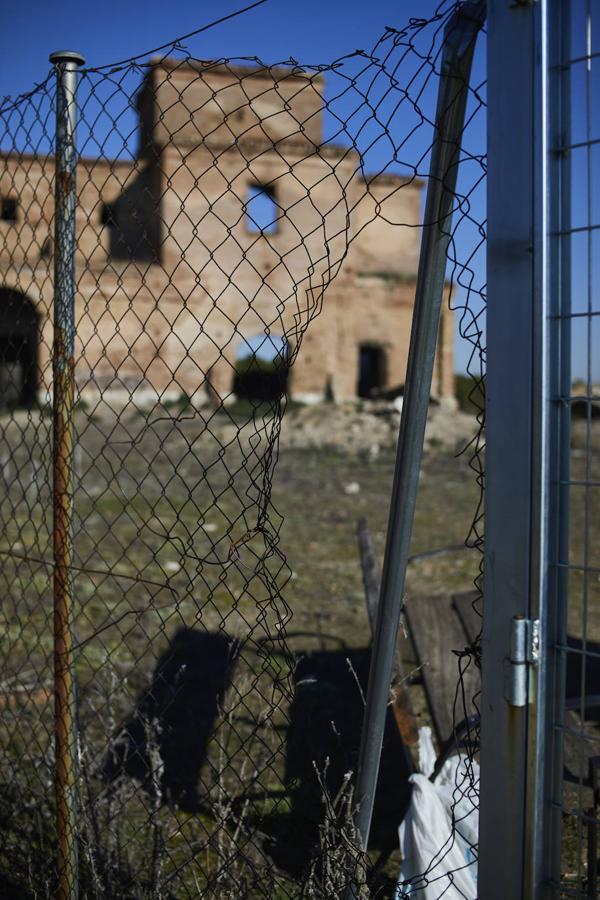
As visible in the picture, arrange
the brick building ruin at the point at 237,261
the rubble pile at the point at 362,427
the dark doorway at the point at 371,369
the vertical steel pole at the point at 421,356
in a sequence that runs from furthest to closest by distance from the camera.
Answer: the dark doorway at the point at 371,369
the brick building ruin at the point at 237,261
the rubble pile at the point at 362,427
the vertical steel pole at the point at 421,356

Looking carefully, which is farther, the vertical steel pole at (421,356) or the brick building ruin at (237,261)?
the brick building ruin at (237,261)

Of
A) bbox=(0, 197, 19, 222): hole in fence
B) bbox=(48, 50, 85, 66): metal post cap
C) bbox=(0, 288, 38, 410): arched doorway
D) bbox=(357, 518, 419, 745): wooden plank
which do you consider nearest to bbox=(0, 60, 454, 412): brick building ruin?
bbox=(0, 288, 38, 410): arched doorway

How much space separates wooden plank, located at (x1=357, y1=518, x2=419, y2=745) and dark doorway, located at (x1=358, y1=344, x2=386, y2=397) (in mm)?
18377

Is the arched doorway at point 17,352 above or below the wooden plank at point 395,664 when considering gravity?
above

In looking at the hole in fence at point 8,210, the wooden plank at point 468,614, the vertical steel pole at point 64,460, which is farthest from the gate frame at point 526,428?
the wooden plank at point 468,614

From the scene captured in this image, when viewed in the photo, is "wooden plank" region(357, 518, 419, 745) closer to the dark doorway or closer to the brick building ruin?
the brick building ruin

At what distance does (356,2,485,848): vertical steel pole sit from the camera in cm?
157

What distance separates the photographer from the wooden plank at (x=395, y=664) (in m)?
3.01

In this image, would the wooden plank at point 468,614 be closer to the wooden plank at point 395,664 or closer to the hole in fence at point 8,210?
the wooden plank at point 395,664

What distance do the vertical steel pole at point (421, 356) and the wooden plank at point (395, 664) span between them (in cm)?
27

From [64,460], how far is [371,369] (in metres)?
23.5

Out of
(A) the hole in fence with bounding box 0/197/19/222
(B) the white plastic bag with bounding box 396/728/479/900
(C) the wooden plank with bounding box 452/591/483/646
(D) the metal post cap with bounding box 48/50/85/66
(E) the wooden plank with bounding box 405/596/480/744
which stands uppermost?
(A) the hole in fence with bounding box 0/197/19/222

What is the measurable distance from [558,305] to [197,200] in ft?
67.1

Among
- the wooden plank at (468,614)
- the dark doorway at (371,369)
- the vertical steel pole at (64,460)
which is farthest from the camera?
the dark doorway at (371,369)
